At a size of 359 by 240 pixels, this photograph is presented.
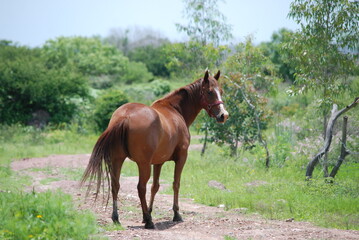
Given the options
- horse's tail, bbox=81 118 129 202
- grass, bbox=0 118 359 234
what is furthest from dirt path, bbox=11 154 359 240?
horse's tail, bbox=81 118 129 202

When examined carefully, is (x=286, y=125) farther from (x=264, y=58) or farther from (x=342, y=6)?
(x=342, y=6)

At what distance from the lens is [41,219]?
5.01 m

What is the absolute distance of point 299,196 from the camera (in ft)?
27.3

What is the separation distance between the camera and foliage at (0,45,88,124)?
21.7 meters

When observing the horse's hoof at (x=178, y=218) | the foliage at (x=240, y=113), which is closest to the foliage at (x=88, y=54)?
the foliage at (x=240, y=113)

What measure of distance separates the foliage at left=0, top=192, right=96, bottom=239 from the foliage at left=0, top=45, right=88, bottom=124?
1720cm

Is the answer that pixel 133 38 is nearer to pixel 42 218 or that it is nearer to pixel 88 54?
pixel 88 54

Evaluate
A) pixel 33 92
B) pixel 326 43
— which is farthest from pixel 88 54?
pixel 326 43

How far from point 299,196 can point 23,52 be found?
1106 inches

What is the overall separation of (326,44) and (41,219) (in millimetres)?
7134

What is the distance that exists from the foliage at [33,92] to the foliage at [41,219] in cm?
1720

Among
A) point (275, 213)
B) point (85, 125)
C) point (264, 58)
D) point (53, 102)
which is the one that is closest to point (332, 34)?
point (264, 58)

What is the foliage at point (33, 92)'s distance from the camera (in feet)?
71.2

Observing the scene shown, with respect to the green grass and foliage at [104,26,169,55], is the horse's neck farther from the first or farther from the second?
foliage at [104,26,169,55]
